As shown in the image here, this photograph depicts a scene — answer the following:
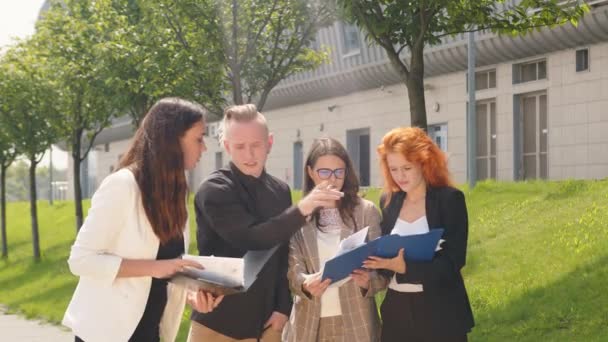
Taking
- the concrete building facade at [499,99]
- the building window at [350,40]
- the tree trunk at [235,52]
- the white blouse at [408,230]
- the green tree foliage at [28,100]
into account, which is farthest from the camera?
the building window at [350,40]

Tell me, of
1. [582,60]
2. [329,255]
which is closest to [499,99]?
[582,60]

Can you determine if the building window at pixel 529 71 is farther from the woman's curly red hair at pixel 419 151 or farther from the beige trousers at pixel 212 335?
the beige trousers at pixel 212 335

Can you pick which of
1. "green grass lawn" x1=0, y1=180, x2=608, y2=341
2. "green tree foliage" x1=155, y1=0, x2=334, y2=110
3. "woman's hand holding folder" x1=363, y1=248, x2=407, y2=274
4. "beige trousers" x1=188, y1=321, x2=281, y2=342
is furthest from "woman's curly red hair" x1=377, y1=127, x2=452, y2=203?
"green tree foliage" x1=155, y1=0, x2=334, y2=110

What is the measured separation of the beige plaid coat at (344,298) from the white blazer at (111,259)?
45.4 inches

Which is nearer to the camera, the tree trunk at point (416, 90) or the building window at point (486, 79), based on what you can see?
the tree trunk at point (416, 90)

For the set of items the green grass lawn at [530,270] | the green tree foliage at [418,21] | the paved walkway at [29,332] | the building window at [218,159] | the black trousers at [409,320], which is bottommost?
the paved walkway at [29,332]

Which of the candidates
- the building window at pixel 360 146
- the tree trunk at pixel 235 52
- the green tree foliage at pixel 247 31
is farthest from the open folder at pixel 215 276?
the building window at pixel 360 146

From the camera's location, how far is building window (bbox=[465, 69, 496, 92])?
28812mm

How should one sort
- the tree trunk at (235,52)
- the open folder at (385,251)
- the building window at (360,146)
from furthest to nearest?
1. the building window at (360,146)
2. the tree trunk at (235,52)
3. the open folder at (385,251)

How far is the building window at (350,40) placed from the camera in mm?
34625

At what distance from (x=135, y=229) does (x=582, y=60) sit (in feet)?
76.2

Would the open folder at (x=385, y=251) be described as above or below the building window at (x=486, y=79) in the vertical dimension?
below

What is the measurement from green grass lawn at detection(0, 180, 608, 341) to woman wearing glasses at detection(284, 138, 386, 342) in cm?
420

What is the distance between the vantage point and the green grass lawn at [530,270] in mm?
9523
